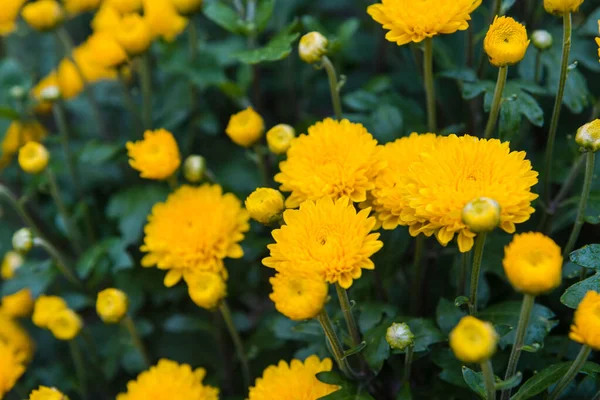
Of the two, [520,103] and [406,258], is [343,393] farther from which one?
[520,103]

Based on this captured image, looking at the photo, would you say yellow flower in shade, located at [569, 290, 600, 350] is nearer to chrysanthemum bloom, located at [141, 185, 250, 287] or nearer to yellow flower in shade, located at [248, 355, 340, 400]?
yellow flower in shade, located at [248, 355, 340, 400]

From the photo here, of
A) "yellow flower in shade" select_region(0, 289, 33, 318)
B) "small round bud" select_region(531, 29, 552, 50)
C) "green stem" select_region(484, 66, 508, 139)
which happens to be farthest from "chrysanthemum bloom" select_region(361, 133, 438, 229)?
"yellow flower in shade" select_region(0, 289, 33, 318)

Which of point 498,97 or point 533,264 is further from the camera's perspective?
point 498,97

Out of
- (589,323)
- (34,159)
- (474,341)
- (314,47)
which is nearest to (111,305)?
(34,159)

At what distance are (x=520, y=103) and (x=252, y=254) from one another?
694mm

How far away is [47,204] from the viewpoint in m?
1.94

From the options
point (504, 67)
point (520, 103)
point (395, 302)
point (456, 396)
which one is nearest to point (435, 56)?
point (520, 103)

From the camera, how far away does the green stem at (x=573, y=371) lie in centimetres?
89

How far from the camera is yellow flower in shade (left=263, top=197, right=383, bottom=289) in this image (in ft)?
3.22

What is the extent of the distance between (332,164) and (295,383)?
39 cm

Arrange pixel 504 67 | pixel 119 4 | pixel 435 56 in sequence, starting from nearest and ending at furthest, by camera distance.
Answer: pixel 504 67
pixel 435 56
pixel 119 4

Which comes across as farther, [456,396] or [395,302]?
[395,302]

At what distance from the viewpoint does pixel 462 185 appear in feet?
3.19

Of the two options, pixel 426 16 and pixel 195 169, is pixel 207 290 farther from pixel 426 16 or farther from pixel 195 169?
pixel 426 16
